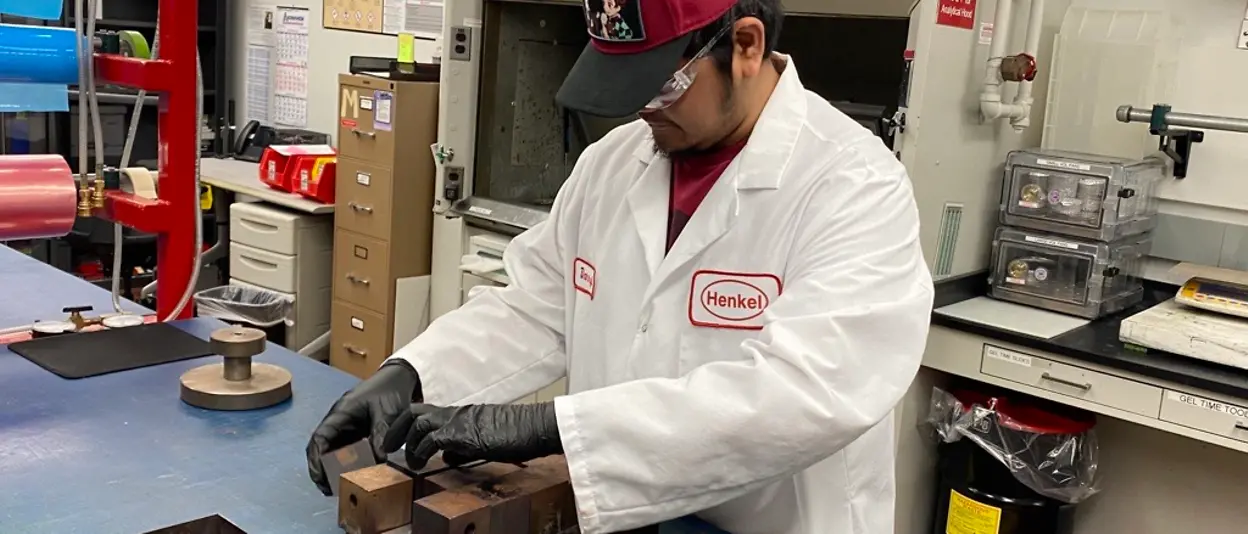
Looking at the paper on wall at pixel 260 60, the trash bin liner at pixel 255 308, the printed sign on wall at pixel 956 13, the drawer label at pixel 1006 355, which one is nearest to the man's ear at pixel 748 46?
the printed sign on wall at pixel 956 13

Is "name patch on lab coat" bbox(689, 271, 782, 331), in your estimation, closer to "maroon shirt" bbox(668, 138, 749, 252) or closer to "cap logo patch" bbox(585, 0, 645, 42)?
"maroon shirt" bbox(668, 138, 749, 252)

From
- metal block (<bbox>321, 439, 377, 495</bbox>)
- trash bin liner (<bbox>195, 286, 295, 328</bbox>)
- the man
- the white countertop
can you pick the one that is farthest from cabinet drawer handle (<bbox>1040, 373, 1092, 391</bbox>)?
trash bin liner (<bbox>195, 286, 295, 328</bbox>)

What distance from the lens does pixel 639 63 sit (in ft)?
3.68

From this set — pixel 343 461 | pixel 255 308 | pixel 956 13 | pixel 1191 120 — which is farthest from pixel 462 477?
pixel 255 308

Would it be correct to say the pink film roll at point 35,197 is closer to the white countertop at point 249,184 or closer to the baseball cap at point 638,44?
the baseball cap at point 638,44

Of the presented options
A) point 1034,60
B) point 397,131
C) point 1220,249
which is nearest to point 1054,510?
point 1220,249

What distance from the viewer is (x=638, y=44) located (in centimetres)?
112

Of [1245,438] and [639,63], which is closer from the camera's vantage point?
[639,63]

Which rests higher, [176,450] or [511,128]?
[511,128]

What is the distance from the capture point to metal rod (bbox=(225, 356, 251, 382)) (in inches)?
60.7

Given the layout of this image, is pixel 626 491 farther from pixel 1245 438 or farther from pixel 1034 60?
pixel 1034 60

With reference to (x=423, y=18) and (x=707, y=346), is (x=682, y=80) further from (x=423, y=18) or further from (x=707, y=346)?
(x=423, y=18)

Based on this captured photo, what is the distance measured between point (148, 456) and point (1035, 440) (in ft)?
6.23

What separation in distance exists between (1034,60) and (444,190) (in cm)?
182
